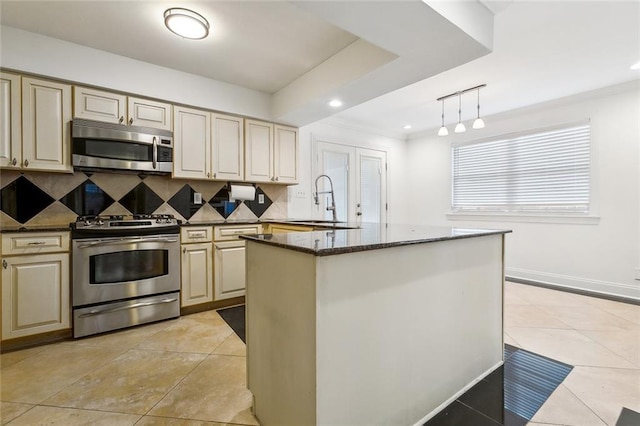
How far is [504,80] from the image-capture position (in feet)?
10.5

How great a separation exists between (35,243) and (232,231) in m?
1.55

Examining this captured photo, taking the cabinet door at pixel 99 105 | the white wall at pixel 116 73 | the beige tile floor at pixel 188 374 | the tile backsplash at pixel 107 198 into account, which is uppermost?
the white wall at pixel 116 73

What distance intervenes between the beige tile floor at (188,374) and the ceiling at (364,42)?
2.23 metres

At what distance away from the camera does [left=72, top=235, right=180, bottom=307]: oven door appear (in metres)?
2.39

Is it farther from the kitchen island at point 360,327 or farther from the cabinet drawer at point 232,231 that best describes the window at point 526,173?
the cabinet drawer at point 232,231

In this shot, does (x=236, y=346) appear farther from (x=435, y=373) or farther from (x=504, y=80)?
(x=504, y=80)

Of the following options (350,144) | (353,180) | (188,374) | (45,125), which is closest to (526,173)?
(353,180)

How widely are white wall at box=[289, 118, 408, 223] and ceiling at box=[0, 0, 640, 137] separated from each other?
32.8 inches

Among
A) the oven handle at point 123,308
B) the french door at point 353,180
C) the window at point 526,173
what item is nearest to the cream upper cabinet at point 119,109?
the oven handle at point 123,308

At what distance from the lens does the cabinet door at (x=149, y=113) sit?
2.77 m

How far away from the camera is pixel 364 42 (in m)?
2.36

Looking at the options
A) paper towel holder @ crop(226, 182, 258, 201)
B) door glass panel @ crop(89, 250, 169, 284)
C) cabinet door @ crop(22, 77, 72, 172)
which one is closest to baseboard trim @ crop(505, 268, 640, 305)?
paper towel holder @ crop(226, 182, 258, 201)

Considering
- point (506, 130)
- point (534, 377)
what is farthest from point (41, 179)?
point (506, 130)

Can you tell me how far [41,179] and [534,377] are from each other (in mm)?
4155
